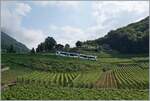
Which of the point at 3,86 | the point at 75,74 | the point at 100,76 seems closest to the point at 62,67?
the point at 75,74

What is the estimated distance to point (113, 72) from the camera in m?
16.0

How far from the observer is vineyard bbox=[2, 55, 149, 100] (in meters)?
13.2

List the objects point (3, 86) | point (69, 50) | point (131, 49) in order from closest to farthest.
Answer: point (3, 86) → point (69, 50) → point (131, 49)

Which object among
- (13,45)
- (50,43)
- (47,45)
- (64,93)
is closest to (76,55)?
(47,45)

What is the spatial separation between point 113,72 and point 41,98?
182 inches

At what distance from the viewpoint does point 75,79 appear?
14914 millimetres

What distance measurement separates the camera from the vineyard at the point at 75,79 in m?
13.2

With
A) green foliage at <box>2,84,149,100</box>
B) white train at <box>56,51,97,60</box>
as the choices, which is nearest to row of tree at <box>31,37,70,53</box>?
white train at <box>56,51,97,60</box>

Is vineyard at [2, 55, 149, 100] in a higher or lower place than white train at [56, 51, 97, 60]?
lower

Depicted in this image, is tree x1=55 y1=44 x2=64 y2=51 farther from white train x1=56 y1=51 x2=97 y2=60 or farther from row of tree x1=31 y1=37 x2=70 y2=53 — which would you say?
white train x1=56 y1=51 x2=97 y2=60

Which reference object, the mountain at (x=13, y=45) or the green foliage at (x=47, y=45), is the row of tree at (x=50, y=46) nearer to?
the green foliage at (x=47, y=45)

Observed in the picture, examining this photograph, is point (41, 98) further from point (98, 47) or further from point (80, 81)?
point (98, 47)

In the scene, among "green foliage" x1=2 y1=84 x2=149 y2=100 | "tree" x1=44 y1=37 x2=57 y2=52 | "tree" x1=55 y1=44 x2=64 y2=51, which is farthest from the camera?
"tree" x1=55 y1=44 x2=64 y2=51

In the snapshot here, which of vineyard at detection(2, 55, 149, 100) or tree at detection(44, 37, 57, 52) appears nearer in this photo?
vineyard at detection(2, 55, 149, 100)
